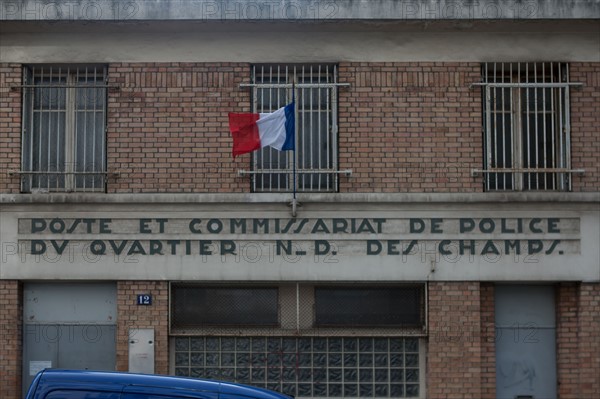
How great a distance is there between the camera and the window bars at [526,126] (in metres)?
14.3

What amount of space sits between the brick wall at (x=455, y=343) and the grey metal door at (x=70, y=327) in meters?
4.69

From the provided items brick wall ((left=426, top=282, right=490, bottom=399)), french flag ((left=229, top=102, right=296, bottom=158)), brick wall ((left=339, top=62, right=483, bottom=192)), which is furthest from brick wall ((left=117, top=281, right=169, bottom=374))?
brick wall ((left=426, top=282, right=490, bottom=399))

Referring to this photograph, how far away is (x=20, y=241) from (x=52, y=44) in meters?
2.97

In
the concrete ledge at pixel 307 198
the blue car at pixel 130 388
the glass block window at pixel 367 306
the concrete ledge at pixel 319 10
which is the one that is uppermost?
the concrete ledge at pixel 319 10

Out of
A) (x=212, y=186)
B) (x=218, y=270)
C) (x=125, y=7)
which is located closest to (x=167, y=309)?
(x=218, y=270)

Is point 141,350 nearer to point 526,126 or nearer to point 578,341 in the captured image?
point 578,341

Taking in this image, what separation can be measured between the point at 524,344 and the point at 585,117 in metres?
3.48

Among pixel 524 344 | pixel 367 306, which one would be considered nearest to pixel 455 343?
pixel 524 344

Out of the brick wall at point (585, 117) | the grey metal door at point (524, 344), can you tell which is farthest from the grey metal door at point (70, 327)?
the brick wall at point (585, 117)

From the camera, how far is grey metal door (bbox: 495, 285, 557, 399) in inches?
559

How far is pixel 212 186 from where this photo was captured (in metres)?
14.2

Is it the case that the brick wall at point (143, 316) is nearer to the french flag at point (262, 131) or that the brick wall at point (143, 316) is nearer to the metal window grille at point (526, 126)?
the french flag at point (262, 131)

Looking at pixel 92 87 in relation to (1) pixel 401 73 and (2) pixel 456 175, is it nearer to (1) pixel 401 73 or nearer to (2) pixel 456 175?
(1) pixel 401 73

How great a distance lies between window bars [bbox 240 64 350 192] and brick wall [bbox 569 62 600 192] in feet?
11.6
